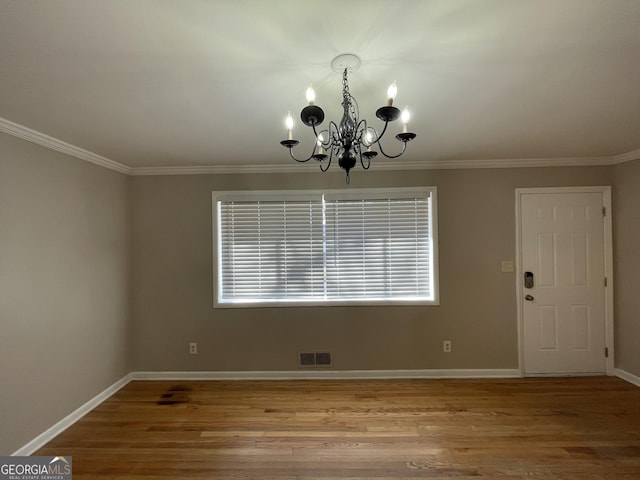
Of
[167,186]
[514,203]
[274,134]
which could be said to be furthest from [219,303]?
[514,203]

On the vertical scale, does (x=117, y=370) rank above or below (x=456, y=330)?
below

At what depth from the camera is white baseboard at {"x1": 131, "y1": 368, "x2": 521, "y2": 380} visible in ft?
10.2

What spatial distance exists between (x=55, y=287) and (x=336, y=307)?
2.55 metres

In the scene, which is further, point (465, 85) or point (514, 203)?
point (514, 203)

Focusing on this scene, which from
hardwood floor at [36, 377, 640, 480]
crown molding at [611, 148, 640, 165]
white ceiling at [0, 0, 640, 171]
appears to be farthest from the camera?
crown molding at [611, 148, 640, 165]

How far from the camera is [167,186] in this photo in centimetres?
320

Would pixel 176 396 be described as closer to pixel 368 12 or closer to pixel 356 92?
pixel 356 92

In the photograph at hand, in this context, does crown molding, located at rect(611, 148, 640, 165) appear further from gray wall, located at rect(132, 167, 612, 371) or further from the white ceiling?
the white ceiling

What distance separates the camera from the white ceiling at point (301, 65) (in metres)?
1.10

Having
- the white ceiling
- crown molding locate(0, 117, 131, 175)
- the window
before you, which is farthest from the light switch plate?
crown molding locate(0, 117, 131, 175)

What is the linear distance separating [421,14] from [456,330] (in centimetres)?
300

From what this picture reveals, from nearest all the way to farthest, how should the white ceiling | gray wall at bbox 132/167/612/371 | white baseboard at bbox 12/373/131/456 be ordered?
1. the white ceiling
2. white baseboard at bbox 12/373/131/456
3. gray wall at bbox 132/167/612/371

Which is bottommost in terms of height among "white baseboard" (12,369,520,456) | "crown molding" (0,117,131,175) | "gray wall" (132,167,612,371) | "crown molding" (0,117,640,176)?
"white baseboard" (12,369,520,456)

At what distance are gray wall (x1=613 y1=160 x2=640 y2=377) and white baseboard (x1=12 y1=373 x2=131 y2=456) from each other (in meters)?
5.40
